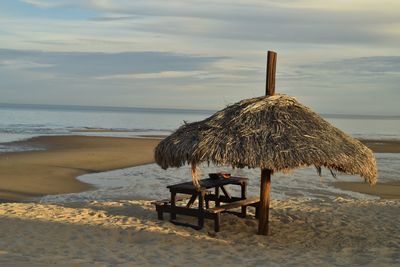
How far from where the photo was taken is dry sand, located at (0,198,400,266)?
265 inches

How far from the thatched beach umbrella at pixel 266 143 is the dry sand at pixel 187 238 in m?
0.89

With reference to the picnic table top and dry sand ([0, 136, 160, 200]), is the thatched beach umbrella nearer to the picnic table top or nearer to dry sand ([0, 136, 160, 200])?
the picnic table top

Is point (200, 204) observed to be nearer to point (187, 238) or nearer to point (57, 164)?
point (187, 238)

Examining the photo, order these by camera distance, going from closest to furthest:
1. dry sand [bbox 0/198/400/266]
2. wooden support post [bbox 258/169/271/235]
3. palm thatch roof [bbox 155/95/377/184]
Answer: dry sand [bbox 0/198/400/266], palm thatch roof [bbox 155/95/377/184], wooden support post [bbox 258/169/271/235]

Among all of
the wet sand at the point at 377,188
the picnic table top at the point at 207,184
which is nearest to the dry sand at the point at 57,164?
the picnic table top at the point at 207,184

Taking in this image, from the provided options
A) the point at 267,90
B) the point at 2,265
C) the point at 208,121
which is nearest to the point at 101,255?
the point at 2,265

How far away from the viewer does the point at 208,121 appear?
8.00 m

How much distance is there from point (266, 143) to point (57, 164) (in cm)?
1339

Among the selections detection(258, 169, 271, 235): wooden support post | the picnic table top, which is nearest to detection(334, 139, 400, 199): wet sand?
the picnic table top

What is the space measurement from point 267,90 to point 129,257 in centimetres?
345

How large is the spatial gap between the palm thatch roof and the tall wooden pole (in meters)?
0.24

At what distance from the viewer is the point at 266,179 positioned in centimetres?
809

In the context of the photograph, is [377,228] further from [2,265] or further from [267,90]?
[2,265]

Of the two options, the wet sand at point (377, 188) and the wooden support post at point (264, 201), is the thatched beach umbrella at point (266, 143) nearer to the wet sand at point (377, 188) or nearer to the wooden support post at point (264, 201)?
the wooden support post at point (264, 201)
